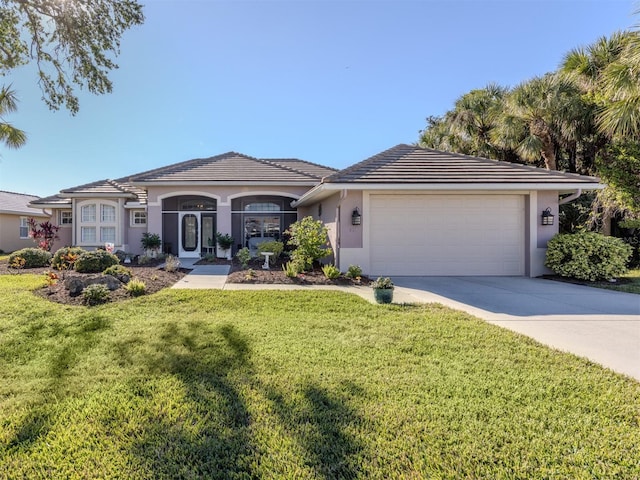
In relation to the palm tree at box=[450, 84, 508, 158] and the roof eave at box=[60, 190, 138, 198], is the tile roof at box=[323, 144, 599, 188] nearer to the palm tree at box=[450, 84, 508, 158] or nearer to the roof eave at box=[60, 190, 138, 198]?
the palm tree at box=[450, 84, 508, 158]

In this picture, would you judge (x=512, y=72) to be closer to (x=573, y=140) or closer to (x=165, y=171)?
(x=573, y=140)

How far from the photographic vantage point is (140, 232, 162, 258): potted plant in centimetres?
1459

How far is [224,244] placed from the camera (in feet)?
48.2

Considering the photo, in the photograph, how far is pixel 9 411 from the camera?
9.50 ft

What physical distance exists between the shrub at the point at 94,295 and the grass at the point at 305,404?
1.42 m

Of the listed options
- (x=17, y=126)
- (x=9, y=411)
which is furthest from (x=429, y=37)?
(x=17, y=126)

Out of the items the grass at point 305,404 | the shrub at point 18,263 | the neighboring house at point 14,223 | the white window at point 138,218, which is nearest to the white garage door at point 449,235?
the grass at point 305,404

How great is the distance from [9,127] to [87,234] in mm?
5773

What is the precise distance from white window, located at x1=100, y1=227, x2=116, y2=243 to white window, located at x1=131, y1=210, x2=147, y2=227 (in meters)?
0.92

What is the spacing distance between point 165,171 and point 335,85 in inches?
347

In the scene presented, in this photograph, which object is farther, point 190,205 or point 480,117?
point 480,117

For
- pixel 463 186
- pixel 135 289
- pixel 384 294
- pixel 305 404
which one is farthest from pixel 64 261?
pixel 463 186

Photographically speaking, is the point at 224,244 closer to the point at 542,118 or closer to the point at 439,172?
the point at 439,172

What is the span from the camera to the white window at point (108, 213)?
52.1 ft
